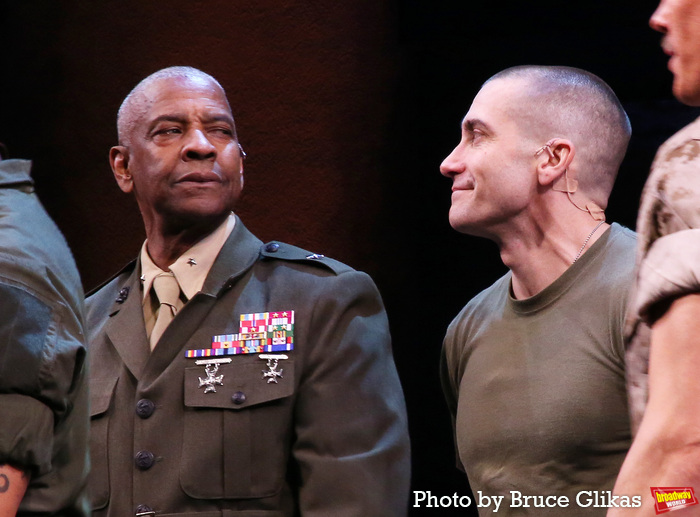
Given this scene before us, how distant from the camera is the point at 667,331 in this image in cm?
102

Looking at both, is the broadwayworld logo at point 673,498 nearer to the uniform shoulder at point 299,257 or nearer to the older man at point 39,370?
the older man at point 39,370

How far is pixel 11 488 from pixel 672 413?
2.53ft

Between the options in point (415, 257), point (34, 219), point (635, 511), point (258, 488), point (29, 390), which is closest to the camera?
point (635, 511)

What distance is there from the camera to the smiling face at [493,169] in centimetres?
208

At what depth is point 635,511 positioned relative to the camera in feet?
3.34

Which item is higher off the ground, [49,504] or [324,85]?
[324,85]

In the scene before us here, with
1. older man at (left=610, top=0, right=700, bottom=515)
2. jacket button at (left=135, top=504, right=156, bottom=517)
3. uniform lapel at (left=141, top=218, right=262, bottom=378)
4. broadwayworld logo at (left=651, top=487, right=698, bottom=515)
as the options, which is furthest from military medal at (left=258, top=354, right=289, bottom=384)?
broadwayworld logo at (left=651, top=487, right=698, bottom=515)

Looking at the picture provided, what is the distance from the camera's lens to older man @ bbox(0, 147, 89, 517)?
1286 mm

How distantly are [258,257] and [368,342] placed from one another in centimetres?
33

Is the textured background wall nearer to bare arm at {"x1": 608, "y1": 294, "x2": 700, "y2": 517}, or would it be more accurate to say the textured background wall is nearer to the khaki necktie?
the khaki necktie

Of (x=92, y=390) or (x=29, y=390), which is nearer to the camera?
(x=29, y=390)

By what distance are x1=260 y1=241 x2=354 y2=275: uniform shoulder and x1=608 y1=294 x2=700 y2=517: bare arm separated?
1.29 m

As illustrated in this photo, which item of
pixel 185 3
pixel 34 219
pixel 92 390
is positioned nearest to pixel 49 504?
pixel 34 219

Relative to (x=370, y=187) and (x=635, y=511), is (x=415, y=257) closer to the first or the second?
(x=370, y=187)
